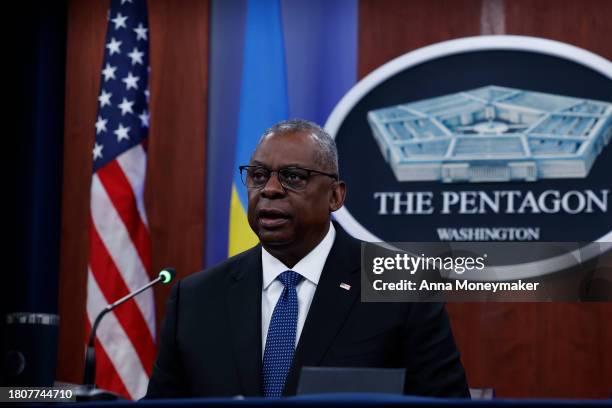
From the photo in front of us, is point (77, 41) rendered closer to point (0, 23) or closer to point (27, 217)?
point (0, 23)

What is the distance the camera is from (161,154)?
4.70 meters

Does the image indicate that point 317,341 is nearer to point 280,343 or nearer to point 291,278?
point 280,343

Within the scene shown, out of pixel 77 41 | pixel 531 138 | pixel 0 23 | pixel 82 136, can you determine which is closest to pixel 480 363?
pixel 531 138

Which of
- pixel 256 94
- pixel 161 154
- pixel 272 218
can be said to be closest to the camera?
pixel 272 218

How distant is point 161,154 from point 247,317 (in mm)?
2460

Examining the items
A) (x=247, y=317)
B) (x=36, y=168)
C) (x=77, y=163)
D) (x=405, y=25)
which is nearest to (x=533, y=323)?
(x=405, y=25)

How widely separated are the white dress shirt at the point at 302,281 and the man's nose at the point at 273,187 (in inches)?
7.8

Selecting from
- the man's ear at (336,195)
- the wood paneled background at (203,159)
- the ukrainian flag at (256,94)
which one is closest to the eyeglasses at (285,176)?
the man's ear at (336,195)

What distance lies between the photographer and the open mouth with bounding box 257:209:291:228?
2383mm

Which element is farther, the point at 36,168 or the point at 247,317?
the point at 36,168

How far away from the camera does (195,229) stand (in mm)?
4652

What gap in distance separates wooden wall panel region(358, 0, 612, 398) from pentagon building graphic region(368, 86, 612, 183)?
0.31 metres

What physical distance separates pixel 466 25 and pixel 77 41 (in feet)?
6.88

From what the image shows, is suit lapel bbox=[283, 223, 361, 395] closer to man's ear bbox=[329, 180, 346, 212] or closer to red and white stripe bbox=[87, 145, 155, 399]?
man's ear bbox=[329, 180, 346, 212]
